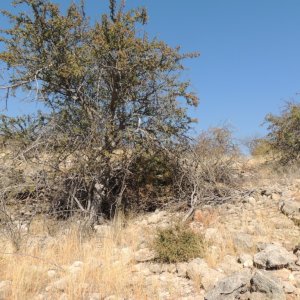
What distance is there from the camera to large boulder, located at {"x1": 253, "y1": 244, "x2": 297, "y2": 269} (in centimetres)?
586

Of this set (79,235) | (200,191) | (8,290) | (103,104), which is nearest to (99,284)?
(8,290)

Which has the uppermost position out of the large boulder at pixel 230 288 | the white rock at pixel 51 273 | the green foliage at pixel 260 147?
the green foliage at pixel 260 147

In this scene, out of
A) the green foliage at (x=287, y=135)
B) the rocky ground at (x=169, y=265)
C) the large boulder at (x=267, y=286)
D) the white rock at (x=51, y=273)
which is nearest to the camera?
the large boulder at (x=267, y=286)

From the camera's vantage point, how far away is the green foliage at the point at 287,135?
14.8 metres

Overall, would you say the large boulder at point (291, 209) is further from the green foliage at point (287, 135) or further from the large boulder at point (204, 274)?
the green foliage at point (287, 135)

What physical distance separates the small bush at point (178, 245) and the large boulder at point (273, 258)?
905 millimetres

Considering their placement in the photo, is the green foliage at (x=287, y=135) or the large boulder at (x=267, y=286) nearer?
the large boulder at (x=267, y=286)

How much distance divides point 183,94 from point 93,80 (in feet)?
6.93

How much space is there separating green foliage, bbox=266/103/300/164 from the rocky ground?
6355 millimetres

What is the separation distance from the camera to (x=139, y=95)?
978 cm

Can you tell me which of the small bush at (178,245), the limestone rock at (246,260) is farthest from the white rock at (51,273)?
the limestone rock at (246,260)

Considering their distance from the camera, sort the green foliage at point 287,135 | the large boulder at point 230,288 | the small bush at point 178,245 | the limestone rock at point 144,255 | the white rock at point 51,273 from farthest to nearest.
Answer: the green foliage at point 287,135 < the limestone rock at point 144,255 < the small bush at point 178,245 < the white rock at point 51,273 < the large boulder at point 230,288

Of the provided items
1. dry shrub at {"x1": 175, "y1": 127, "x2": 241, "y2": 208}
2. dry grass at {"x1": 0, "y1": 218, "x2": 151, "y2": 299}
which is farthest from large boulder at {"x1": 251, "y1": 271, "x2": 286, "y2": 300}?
dry shrub at {"x1": 175, "y1": 127, "x2": 241, "y2": 208}

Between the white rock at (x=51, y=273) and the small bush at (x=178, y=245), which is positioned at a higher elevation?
the small bush at (x=178, y=245)
